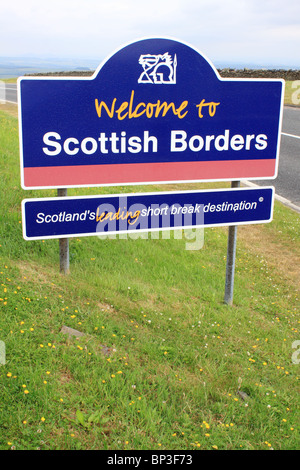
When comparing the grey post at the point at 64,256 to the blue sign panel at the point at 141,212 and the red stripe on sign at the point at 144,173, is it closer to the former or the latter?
the blue sign panel at the point at 141,212

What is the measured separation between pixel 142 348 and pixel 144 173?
60.4 inches

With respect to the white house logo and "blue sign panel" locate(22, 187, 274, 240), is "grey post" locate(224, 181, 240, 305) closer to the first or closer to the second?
"blue sign panel" locate(22, 187, 274, 240)

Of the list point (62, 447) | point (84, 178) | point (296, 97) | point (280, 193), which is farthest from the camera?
point (296, 97)

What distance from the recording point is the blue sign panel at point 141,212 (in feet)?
12.9

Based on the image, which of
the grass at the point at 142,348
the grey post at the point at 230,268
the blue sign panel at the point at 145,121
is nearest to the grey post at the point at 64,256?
the grass at the point at 142,348

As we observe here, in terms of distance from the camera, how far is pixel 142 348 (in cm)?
357

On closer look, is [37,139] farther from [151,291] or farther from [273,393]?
[273,393]

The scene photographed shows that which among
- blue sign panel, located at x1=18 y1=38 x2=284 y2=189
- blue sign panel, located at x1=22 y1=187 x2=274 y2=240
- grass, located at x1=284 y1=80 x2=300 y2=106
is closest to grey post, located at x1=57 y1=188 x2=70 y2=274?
blue sign panel, located at x1=22 y1=187 x2=274 y2=240

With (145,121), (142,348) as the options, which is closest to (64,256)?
(142,348)

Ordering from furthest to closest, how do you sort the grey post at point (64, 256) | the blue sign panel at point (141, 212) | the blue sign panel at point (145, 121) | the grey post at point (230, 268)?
the grey post at point (230, 268) < the grey post at point (64, 256) < the blue sign panel at point (141, 212) < the blue sign panel at point (145, 121)

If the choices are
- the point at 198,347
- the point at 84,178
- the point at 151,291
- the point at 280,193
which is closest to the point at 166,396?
the point at 198,347

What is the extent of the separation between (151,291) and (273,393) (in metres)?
1.64

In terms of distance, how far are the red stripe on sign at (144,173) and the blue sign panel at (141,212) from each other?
14 cm

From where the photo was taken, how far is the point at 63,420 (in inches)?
109
